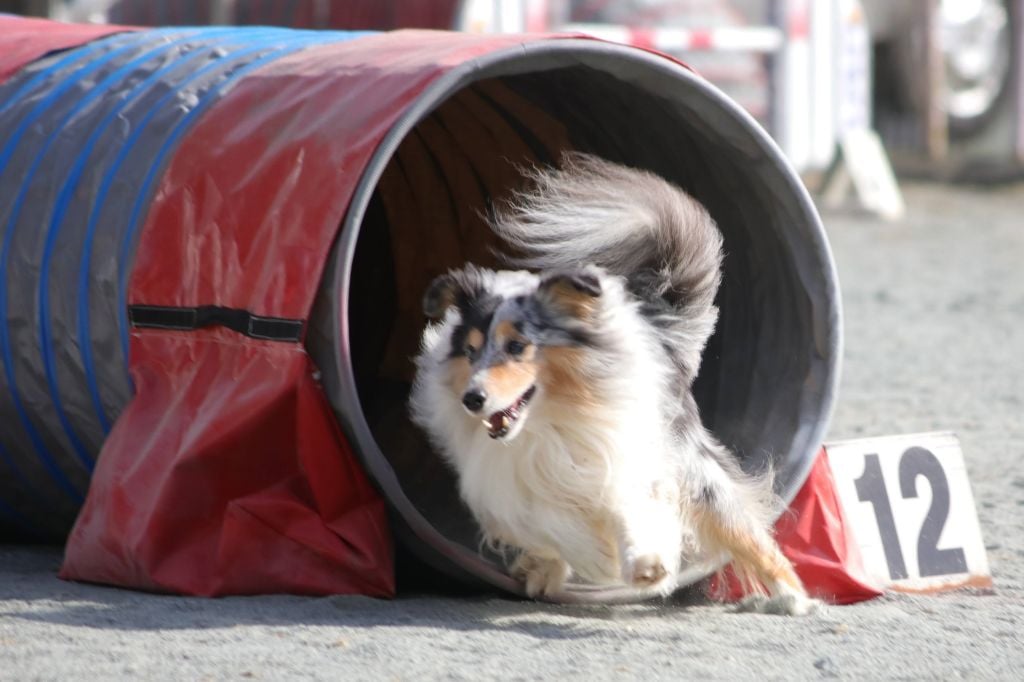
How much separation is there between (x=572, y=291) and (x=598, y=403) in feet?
0.98

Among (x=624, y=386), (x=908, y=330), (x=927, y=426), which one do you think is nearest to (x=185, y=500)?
(x=624, y=386)

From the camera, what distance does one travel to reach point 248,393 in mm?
4355

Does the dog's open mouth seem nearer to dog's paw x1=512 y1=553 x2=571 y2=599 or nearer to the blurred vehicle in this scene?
dog's paw x1=512 y1=553 x2=571 y2=599

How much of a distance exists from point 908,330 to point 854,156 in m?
4.77

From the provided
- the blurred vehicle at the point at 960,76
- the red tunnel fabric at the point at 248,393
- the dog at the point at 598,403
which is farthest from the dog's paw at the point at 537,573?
the blurred vehicle at the point at 960,76

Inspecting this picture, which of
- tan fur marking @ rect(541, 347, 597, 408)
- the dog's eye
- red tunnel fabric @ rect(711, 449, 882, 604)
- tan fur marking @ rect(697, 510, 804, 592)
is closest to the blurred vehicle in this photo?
red tunnel fabric @ rect(711, 449, 882, 604)

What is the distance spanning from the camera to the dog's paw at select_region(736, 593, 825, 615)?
14.6 feet

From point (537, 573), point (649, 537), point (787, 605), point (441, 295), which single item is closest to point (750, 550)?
point (787, 605)

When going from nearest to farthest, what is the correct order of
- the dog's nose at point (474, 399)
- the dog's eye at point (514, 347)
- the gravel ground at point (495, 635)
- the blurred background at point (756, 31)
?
the gravel ground at point (495, 635) < the dog's nose at point (474, 399) < the dog's eye at point (514, 347) < the blurred background at point (756, 31)

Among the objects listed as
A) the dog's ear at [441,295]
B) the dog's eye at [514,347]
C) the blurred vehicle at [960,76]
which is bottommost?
the dog's eye at [514,347]

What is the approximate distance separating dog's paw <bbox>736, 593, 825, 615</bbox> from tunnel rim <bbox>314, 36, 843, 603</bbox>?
0.17 metres

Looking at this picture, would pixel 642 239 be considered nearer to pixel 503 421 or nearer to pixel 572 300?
A: pixel 572 300

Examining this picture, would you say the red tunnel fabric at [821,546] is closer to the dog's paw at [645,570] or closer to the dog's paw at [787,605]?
the dog's paw at [787,605]

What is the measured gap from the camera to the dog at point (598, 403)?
14.2ft
